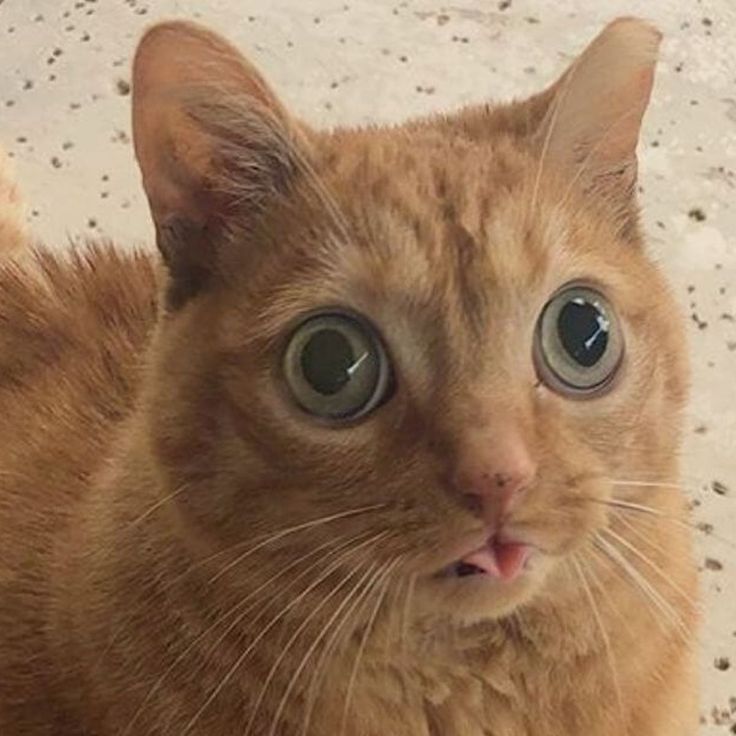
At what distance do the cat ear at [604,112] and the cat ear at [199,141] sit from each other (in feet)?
0.51

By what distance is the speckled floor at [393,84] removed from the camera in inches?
64.3

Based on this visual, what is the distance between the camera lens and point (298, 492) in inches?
36.2

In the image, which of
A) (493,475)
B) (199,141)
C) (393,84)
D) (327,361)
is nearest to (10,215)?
(393,84)

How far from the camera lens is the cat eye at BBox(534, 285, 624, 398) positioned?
91cm

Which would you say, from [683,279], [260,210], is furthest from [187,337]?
[683,279]

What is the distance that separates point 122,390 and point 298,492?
12.8 inches

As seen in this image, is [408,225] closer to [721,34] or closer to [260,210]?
[260,210]

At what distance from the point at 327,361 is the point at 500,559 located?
0.14m

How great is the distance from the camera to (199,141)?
0.99 meters

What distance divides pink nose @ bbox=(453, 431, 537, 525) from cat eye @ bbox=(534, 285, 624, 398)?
7 centimetres

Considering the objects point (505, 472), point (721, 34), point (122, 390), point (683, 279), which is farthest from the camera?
point (721, 34)

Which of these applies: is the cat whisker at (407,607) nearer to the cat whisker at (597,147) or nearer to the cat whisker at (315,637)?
the cat whisker at (315,637)

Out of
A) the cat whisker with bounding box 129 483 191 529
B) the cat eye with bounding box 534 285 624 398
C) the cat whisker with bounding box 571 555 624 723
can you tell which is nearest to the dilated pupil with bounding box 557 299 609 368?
the cat eye with bounding box 534 285 624 398

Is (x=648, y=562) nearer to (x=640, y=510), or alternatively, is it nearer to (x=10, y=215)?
(x=640, y=510)
